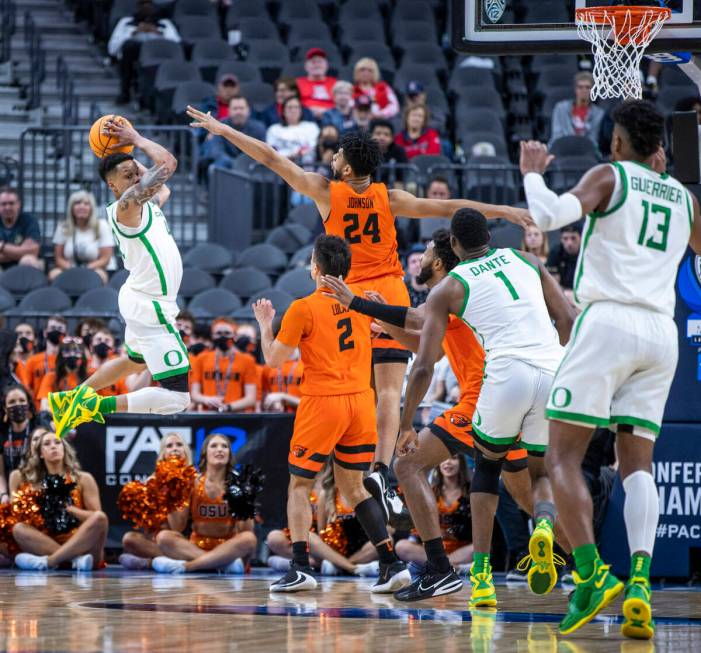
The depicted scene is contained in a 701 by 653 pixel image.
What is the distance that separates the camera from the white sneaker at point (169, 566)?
10688 millimetres

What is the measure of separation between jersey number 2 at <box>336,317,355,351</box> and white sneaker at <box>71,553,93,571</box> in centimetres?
339

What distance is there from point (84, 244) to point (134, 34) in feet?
15.7

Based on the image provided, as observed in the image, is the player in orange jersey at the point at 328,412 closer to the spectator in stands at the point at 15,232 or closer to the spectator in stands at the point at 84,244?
the spectator in stands at the point at 84,244

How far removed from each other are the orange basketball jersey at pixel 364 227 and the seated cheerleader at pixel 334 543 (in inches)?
95.1

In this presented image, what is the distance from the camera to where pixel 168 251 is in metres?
8.84

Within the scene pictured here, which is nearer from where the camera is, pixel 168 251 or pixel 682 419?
pixel 168 251

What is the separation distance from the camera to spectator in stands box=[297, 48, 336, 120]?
17.3 m

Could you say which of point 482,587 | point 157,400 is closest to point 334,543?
point 157,400

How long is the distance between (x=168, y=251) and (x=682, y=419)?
388 centimetres

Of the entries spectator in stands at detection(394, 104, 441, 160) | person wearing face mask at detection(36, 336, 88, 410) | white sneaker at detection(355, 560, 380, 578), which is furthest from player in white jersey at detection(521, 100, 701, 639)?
spectator in stands at detection(394, 104, 441, 160)

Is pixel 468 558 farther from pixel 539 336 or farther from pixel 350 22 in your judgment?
pixel 350 22

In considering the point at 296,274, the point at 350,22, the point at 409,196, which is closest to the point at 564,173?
the point at 296,274

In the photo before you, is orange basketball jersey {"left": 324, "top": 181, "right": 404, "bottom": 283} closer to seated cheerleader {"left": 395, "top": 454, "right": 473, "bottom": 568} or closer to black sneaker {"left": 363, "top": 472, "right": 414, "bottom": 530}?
black sneaker {"left": 363, "top": 472, "right": 414, "bottom": 530}

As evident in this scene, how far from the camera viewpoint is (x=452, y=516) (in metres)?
10.6
